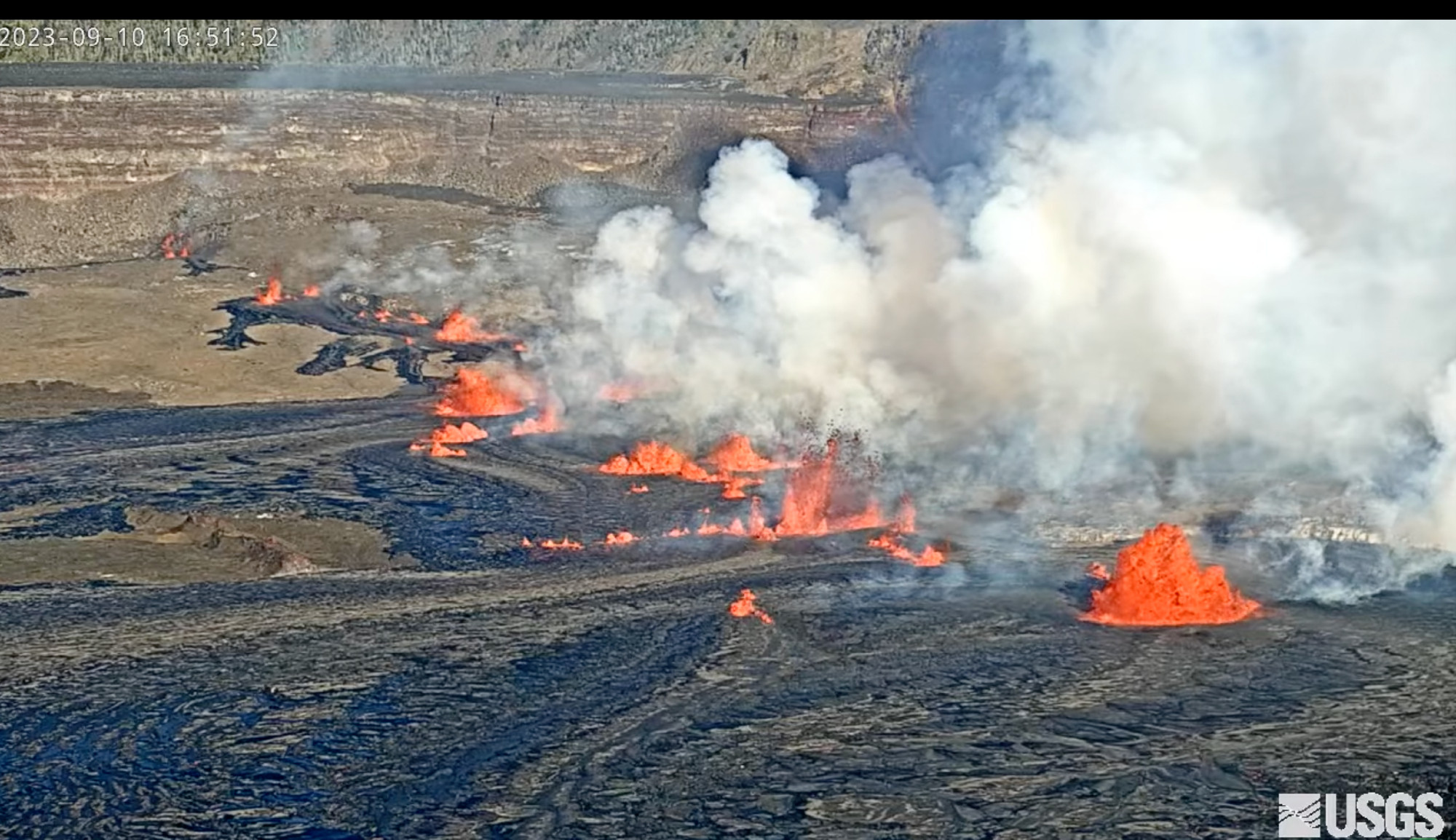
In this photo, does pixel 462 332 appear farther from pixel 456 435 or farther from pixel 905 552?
pixel 905 552

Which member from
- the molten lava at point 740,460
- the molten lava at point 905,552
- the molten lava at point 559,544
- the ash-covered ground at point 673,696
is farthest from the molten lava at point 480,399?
the molten lava at point 905,552

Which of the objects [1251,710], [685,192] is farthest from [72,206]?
[1251,710]

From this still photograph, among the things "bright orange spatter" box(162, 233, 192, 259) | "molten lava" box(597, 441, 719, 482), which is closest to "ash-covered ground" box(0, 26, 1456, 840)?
"molten lava" box(597, 441, 719, 482)

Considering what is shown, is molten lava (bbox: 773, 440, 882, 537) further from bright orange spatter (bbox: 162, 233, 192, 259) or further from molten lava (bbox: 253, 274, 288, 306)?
bright orange spatter (bbox: 162, 233, 192, 259)

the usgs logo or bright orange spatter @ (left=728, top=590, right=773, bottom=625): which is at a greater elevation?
bright orange spatter @ (left=728, top=590, right=773, bottom=625)
